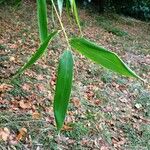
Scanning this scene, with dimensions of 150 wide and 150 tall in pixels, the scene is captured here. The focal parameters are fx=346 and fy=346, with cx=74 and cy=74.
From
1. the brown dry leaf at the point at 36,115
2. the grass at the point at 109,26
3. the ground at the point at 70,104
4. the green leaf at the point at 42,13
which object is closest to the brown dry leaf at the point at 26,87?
the ground at the point at 70,104

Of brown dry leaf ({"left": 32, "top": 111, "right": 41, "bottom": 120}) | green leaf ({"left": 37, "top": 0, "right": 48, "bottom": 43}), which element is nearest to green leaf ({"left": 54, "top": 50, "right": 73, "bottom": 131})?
green leaf ({"left": 37, "top": 0, "right": 48, "bottom": 43})

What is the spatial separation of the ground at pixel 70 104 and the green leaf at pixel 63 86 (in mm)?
2017

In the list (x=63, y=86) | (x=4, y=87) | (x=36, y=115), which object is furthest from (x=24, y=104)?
(x=63, y=86)

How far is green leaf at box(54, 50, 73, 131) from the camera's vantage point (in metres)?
0.58

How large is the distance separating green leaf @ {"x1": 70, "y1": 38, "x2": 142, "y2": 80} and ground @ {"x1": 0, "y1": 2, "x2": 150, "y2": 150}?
6.64 feet

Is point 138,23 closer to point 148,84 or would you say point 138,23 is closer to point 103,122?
point 148,84

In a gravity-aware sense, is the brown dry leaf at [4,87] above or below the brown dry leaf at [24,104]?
above

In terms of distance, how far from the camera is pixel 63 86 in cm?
60

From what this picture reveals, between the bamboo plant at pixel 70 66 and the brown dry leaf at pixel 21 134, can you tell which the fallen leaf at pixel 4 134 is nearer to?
the brown dry leaf at pixel 21 134

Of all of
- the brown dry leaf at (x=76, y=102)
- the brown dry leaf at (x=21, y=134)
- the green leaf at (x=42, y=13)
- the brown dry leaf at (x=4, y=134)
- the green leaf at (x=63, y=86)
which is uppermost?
the green leaf at (x=42, y=13)

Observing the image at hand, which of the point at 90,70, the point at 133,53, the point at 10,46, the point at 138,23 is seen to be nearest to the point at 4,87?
the point at 10,46

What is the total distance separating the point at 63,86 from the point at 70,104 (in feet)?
9.03

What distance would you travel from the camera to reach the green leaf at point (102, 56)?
1.91ft

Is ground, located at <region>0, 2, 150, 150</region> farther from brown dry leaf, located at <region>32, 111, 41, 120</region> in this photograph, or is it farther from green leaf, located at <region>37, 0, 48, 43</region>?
green leaf, located at <region>37, 0, 48, 43</region>
